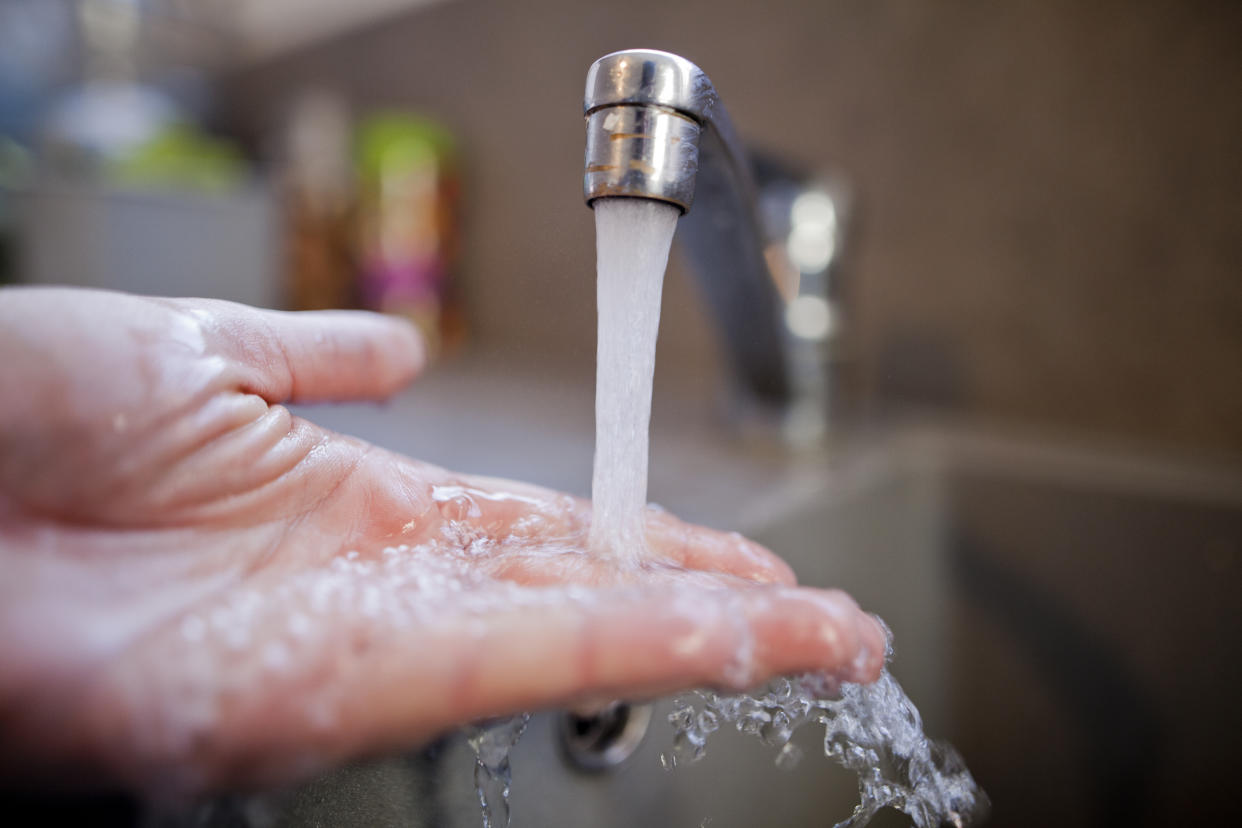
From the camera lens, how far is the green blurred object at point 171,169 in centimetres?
112

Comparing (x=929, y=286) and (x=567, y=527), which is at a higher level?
(x=929, y=286)

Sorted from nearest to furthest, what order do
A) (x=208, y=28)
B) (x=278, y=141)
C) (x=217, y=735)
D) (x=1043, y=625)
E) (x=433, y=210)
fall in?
(x=217, y=735)
(x=1043, y=625)
(x=433, y=210)
(x=278, y=141)
(x=208, y=28)

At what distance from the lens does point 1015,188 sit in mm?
758

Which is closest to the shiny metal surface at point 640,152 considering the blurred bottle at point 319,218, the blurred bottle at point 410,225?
the blurred bottle at point 410,225

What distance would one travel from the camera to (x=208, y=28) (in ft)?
5.75

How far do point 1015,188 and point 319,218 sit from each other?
0.99 meters

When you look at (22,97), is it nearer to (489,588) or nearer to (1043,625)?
(489,588)

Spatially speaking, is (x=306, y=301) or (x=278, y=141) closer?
(x=306, y=301)

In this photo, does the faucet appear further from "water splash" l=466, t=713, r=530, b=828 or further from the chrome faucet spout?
"water splash" l=466, t=713, r=530, b=828

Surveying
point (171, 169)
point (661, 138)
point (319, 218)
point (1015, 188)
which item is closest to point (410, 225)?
point (319, 218)

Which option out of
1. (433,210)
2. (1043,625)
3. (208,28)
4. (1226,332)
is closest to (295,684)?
A: (1043,625)

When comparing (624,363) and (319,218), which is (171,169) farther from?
(624,363)

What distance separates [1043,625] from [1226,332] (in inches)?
12.8

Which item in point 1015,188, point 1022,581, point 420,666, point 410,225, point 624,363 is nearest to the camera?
point 420,666
